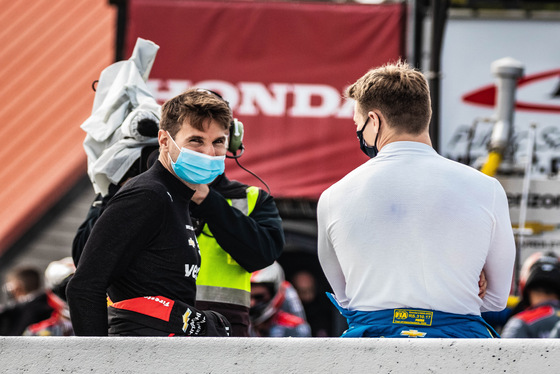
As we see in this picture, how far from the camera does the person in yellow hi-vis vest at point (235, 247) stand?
151 inches

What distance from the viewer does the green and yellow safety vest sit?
4.07 metres

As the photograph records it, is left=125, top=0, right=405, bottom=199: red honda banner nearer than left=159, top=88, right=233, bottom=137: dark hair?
No

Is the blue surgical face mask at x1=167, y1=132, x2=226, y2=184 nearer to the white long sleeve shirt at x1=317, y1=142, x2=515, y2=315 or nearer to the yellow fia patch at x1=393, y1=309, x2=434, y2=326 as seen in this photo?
the white long sleeve shirt at x1=317, y1=142, x2=515, y2=315

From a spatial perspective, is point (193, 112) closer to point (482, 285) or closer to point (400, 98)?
point (400, 98)

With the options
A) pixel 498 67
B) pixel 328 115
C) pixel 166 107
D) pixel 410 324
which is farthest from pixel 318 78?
pixel 410 324

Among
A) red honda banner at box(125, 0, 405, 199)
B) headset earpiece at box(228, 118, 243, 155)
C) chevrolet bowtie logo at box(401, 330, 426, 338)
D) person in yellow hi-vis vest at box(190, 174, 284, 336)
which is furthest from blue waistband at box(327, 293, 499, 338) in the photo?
red honda banner at box(125, 0, 405, 199)

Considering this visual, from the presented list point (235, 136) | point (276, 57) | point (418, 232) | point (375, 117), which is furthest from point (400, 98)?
point (276, 57)

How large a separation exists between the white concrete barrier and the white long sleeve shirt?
227 mm

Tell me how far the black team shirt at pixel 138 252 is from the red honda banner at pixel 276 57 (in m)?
6.71

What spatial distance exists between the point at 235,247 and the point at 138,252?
0.70 meters

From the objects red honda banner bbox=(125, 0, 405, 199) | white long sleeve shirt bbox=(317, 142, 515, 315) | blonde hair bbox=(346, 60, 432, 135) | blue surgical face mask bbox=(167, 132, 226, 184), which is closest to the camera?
white long sleeve shirt bbox=(317, 142, 515, 315)

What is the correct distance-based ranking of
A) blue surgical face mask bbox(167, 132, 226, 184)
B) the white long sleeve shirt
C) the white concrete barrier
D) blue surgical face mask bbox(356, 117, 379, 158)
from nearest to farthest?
the white concrete barrier → the white long sleeve shirt → blue surgical face mask bbox(356, 117, 379, 158) → blue surgical face mask bbox(167, 132, 226, 184)

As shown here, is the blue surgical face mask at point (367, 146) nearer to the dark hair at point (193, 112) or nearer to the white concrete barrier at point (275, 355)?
the dark hair at point (193, 112)

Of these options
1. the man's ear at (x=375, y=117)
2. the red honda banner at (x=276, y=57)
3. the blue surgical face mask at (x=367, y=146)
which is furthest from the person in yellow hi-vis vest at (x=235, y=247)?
the red honda banner at (x=276, y=57)
